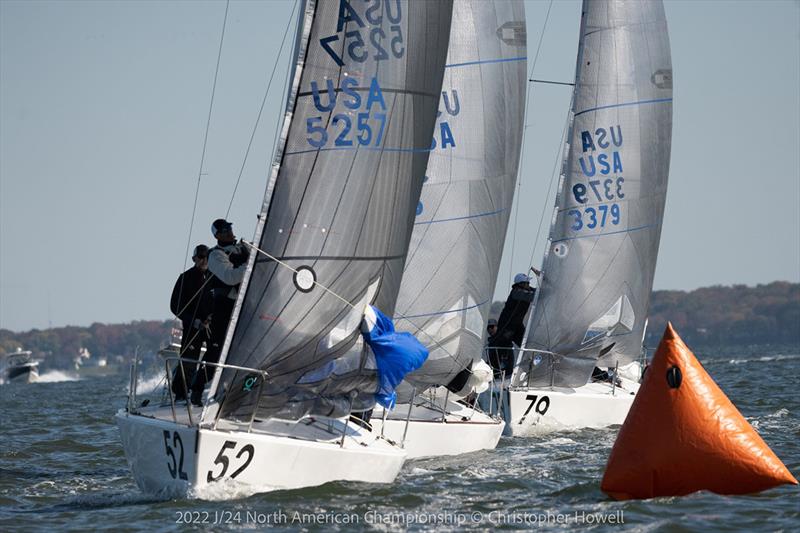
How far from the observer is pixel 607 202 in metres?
20.3

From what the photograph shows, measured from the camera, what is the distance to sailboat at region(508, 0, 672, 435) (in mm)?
19844

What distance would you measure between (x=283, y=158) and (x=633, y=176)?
9.97 meters

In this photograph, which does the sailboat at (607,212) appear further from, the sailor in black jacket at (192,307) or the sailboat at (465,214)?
the sailor in black jacket at (192,307)

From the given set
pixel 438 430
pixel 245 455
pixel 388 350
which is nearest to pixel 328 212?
pixel 388 350

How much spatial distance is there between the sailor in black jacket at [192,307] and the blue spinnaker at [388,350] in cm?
169

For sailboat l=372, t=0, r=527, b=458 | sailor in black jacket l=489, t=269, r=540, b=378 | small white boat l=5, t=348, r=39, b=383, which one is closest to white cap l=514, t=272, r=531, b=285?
sailor in black jacket l=489, t=269, r=540, b=378

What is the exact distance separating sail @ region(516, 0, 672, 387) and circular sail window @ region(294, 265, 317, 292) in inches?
323

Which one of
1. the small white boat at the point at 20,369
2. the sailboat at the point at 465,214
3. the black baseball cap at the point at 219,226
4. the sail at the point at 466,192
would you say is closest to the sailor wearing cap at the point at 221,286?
the black baseball cap at the point at 219,226

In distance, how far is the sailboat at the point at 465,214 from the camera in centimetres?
1653

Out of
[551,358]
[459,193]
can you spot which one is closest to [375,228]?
[459,193]

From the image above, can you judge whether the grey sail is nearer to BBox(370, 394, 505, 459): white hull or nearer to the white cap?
BBox(370, 394, 505, 459): white hull

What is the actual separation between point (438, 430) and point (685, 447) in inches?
192

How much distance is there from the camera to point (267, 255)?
1154 cm

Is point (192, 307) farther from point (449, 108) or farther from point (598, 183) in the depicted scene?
point (598, 183)
